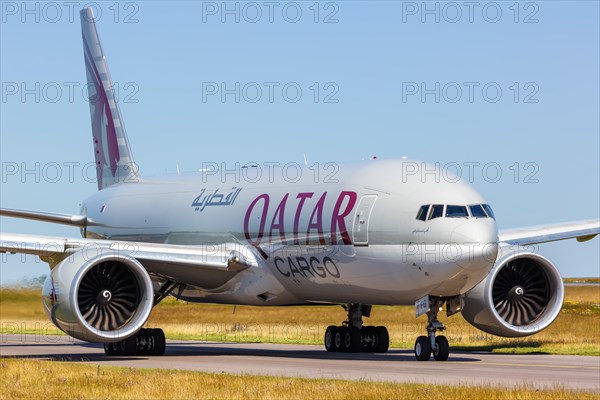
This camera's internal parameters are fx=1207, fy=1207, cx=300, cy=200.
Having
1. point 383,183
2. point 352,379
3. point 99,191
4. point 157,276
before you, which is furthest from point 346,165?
point 99,191

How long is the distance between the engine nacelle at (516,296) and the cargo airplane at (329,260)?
3cm

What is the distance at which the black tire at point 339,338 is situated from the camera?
95.6ft

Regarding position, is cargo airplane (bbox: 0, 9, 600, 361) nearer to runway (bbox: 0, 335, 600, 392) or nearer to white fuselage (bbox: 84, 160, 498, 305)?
white fuselage (bbox: 84, 160, 498, 305)

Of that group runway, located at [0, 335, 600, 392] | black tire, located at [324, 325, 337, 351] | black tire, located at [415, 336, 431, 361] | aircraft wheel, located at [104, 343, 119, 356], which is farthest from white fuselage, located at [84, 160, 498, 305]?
aircraft wheel, located at [104, 343, 119, 356]

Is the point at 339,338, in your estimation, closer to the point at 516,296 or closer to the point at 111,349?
the point at 516,296

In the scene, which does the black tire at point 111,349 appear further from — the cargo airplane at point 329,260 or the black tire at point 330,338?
the black tire at point 330,338

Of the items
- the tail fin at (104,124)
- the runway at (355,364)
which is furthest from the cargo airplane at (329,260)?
the tail fin at (104,124)

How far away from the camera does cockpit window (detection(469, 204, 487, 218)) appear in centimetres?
2348

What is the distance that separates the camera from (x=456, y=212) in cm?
2347

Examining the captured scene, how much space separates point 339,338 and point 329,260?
440 centimetres

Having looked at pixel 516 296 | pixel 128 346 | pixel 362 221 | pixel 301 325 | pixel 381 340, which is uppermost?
pixel 362 221

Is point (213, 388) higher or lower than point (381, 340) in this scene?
higher

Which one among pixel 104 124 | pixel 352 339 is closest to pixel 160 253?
pixel 352 339

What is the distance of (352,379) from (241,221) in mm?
10128
